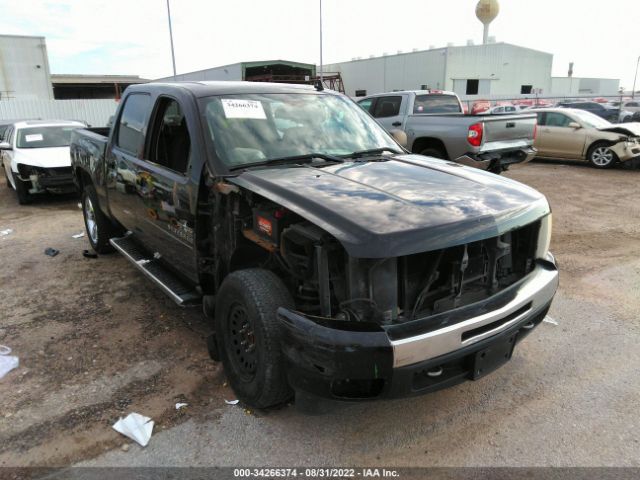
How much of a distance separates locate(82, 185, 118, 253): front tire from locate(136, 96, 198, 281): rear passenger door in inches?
64.7

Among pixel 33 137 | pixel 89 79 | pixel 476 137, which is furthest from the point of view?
pixel 89 79

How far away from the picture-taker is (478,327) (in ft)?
7.90

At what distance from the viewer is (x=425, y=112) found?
1060 cm

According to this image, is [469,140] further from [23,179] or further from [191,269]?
[23,179]

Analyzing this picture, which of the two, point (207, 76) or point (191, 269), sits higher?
point (207, 76)

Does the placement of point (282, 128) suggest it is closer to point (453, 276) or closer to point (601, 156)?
point (453, 276)

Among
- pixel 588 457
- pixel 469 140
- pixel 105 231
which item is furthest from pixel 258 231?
pixel 469 140

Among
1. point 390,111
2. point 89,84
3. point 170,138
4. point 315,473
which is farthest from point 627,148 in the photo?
point 89,84

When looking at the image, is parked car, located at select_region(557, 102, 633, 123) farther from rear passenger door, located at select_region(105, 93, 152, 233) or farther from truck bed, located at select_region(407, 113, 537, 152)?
rear passenger door, located at select_region(105, 93, 152, 233)

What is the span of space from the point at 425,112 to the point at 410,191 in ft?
27.7

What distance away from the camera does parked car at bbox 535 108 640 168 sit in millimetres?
11844

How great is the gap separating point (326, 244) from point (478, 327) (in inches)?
34.1

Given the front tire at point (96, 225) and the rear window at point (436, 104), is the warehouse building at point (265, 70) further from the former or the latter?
the front tire at point (96, 225)

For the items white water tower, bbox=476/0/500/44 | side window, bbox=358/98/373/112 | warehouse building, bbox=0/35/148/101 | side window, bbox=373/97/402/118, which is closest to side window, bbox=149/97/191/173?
side window, bbox=373/97/402/118
